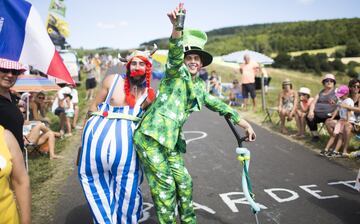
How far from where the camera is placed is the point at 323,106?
780 centimetres

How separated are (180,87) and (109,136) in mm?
741

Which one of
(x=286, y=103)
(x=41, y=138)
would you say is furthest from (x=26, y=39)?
(x=286, y=103)

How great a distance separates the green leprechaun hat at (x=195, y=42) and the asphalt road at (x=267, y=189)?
6.82 feet

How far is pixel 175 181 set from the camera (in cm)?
304

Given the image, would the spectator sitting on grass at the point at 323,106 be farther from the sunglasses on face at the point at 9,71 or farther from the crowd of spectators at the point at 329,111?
the sunglasses on face at the point at 9,71

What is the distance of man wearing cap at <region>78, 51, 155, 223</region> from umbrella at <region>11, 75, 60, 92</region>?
5576 mm

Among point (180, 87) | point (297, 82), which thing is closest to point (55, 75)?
point (180, 87)

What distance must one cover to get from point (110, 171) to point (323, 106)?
6295mm

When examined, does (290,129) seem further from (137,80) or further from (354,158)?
(137,80)

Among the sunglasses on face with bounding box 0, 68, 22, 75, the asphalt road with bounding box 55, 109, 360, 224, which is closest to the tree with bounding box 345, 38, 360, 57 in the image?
the asphalt road with bounding box 55, 109, 360, 224

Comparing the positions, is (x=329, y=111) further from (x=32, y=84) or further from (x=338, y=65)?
(x=338, y=65)

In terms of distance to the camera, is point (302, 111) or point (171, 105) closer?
point (171, 105)

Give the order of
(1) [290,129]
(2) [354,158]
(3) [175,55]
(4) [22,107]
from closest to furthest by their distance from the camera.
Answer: (3) [175,55], (2) [354,158], (4) [22,107], (1) [290,129]

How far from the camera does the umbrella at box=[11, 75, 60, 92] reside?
785 cm
